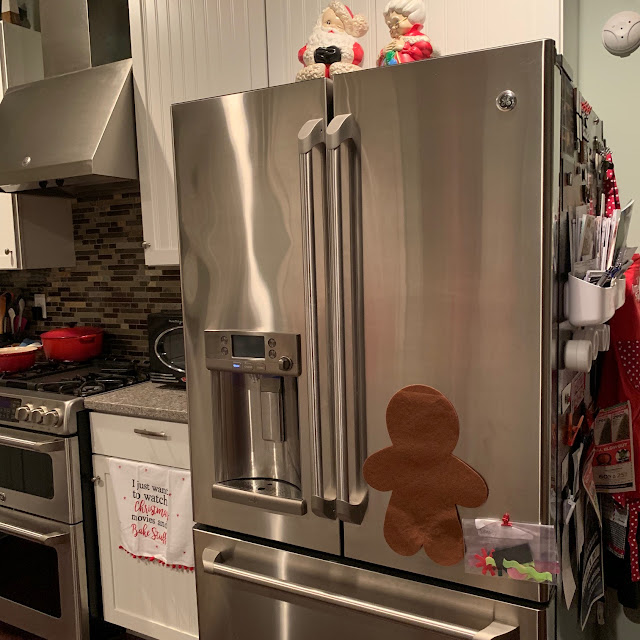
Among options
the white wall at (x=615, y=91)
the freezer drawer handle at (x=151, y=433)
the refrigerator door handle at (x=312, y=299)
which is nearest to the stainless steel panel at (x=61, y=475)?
the freezer drawer handle at (x=151, y=433)

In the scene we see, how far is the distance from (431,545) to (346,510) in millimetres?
191

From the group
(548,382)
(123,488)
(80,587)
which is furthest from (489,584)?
(80,587)

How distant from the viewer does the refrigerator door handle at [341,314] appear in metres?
1.29

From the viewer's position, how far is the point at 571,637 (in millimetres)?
1475

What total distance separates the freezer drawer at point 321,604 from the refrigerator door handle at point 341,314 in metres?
0.17

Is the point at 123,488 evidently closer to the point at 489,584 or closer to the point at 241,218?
the point at 241,218

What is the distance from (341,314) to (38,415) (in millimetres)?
1414

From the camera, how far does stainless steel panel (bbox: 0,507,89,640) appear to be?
7.35ft

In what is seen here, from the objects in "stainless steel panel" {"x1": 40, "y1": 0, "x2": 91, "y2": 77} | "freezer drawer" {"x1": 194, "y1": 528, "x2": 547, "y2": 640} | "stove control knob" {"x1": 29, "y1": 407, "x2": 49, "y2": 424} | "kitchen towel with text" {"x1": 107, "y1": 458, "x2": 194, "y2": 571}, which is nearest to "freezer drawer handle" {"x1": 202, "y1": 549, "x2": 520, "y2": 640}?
"freezer drawer" {"x1": 194, "y1": 528, "x2": 547, "y2": 640}

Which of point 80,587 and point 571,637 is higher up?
point 571,637

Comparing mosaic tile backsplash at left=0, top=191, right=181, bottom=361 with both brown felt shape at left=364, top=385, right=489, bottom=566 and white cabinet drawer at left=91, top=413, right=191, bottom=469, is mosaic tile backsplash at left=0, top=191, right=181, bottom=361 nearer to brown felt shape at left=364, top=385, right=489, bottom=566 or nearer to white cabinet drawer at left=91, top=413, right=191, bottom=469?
white cabinet drawer at left=91, top=413, right=191, bottom=469

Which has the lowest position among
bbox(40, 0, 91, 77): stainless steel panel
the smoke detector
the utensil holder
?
the utensil holder

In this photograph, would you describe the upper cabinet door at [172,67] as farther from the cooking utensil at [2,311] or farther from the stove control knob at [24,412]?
the cooking utensil at [2,311]

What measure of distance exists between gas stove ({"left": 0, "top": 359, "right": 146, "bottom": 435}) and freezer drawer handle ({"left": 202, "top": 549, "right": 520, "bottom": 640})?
34.7 inches
